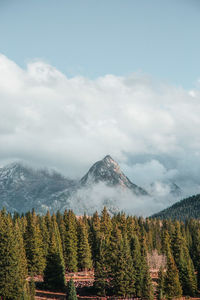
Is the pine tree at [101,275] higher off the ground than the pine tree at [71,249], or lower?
lower

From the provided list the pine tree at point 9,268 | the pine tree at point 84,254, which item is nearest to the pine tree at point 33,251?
the pine tree at point 84,254

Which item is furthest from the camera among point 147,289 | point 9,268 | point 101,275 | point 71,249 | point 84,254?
point 84,254

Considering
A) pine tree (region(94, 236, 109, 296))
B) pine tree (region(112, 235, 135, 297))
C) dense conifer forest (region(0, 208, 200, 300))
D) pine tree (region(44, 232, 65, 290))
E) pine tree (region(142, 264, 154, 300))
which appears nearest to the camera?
dense conifer forest (region(0, 208, 200, 300))

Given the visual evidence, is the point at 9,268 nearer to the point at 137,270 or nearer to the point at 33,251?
the point at 33,251

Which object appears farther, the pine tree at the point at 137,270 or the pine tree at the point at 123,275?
the pine tree at the point at 137,270

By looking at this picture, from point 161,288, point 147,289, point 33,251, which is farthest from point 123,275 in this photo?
A: point 33,251

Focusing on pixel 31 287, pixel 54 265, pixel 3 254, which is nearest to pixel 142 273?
pixel 54 265

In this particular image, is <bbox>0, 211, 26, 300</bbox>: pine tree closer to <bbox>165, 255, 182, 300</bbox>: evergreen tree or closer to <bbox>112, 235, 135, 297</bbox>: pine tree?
<bbox>112, 235, 135, 297</bbox>: pine tree

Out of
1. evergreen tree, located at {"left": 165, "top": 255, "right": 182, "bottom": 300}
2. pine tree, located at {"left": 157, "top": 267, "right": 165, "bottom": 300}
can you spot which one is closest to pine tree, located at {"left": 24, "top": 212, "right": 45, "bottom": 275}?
pine tree, located at {"left": 157, "top": 267, "right": 165, "bottom": 300}

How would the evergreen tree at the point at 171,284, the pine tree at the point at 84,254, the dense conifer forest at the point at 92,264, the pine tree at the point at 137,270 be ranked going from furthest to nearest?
1. the pine tree at the point at 84,254
2. the pine tree at the point at 137,270
3. the evergreen tree at the point at 171,284
4. the dense conifer forest at the point at 92,264

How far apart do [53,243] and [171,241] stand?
4820 centimetres

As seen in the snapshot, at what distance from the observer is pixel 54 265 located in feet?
288

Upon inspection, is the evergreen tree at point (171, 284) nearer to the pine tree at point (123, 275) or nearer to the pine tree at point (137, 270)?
the pine tree at point (137, 270)

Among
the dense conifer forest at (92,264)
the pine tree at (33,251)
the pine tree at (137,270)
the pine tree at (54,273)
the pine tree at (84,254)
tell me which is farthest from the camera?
the pine tree at (84,254)
